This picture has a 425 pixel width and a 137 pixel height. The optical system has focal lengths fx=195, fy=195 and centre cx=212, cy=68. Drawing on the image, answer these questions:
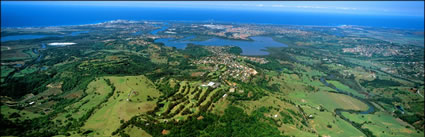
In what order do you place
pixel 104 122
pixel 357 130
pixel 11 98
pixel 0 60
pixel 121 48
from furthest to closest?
pixel 121 48 → pixel 0 60 → pixel 11 98 → pixel 357 130 → pixel 104 122

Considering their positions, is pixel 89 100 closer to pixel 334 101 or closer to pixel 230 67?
pixel 230 67

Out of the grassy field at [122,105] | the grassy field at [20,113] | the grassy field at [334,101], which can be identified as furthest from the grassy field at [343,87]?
the grassy field at [20,113]

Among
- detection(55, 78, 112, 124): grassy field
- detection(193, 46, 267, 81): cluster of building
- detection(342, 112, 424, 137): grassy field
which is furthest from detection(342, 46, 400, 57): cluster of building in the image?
detection(55, 78, 112, 124): grassy field

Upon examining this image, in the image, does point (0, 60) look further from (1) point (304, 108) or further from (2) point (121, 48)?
(1) point (304, 108)

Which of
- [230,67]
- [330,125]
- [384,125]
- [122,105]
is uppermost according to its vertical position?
[230,67]

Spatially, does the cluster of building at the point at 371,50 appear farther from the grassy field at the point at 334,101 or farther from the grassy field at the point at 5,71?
the grassy field at the point at 5,71

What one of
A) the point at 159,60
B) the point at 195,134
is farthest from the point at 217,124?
the point at 159,60

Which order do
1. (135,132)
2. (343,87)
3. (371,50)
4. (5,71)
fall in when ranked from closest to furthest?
(135,132) → (5,71) → (343,87) → (371,50)

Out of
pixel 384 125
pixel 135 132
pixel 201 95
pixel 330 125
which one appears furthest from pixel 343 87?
pixel 135 132
